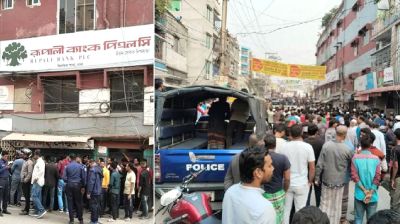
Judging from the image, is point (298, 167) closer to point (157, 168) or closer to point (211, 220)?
point (211, 220)

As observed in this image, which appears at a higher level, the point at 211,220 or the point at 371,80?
the point at 371,80

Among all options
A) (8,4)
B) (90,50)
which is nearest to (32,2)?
(8,4)

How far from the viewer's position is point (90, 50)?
243 centimetres

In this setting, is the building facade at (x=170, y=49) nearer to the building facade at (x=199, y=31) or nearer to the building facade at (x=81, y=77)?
the building facade at (x=199, y=31)

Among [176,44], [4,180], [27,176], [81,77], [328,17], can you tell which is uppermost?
[328,17]

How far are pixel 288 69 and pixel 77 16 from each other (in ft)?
20.3

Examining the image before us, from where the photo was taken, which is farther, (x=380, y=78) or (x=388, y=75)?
(x=380, y=78)

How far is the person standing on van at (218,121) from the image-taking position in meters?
5.43

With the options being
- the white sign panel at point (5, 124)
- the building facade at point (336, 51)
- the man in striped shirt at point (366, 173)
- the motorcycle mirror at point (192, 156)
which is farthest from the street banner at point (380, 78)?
the white sign panel at point (5, 124)

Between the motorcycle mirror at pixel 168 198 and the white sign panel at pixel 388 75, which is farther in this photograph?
the white sign panel at pixel 388 75

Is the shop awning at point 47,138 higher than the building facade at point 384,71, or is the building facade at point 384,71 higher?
the building facade at point 384,71

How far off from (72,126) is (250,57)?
6975 mm

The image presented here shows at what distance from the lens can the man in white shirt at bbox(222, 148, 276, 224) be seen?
1.82m

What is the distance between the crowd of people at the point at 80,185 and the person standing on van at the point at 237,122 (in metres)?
2.62
